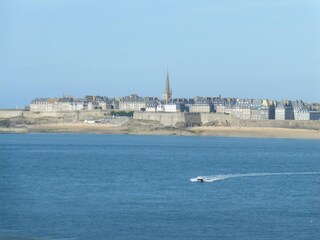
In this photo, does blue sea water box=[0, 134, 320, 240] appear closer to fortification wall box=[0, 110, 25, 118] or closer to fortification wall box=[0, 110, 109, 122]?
fortification wall box=[0, 110, 109, 122]

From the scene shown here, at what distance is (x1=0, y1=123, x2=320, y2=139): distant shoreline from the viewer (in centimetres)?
8050

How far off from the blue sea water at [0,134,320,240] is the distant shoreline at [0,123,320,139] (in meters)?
41.3

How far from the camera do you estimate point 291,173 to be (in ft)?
110

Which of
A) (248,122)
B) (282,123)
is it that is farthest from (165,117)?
(282,123)

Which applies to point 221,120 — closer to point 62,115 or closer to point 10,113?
point 62,115

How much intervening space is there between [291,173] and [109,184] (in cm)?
792

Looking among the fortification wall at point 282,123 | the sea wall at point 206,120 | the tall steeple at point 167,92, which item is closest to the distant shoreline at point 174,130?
the fortification wall at point 282,123

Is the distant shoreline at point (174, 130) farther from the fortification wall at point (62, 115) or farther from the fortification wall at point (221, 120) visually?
the fortification wall at point (62, 115)

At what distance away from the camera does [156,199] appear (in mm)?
24250

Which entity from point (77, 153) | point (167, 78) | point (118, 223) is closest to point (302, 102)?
point (167, 78)

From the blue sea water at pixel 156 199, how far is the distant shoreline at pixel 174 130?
41346mm

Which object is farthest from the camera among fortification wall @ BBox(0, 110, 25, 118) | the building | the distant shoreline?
fortification wall @ BBox(0, 110, 25, 118)

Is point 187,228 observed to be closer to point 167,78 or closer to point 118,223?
point 118,223

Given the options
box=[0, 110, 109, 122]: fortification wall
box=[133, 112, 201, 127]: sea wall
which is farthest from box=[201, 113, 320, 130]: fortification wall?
box=[0, 110, 109, 122]: fortification wall
